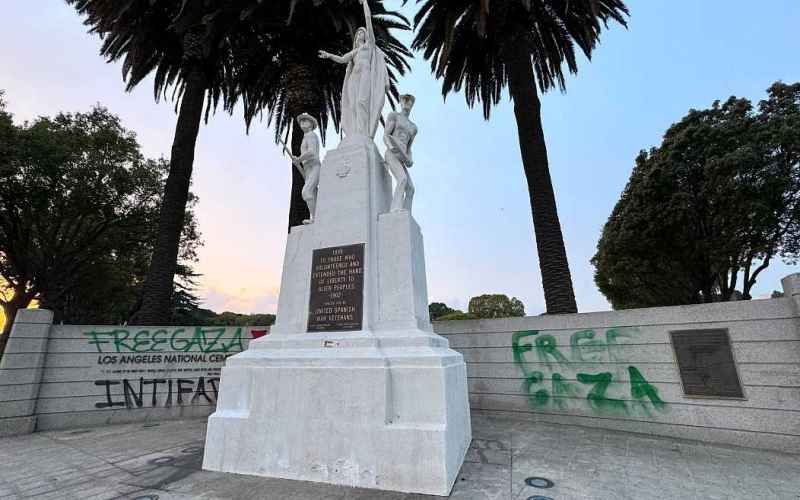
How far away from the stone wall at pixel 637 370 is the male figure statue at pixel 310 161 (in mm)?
4509

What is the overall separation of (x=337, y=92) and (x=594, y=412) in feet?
51.3

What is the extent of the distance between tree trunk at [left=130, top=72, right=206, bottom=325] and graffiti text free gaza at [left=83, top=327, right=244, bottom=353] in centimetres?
111

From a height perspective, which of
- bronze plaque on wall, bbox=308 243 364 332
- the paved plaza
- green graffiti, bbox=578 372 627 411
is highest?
bronze plaque on wall, bbox=308 243 364 332

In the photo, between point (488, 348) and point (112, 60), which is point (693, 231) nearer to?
point (488, 348)

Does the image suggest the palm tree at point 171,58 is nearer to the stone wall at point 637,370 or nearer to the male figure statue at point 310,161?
the male figure statue at point 310,161

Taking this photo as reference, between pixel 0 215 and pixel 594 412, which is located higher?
pixel 0 215

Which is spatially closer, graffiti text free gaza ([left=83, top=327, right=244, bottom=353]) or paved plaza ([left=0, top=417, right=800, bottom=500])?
paved plaza ([left=0, top=417, right=800, bottom=500])

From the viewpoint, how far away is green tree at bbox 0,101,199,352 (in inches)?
574

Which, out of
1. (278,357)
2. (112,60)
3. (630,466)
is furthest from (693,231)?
(112,60)

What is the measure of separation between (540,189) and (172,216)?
11.2m

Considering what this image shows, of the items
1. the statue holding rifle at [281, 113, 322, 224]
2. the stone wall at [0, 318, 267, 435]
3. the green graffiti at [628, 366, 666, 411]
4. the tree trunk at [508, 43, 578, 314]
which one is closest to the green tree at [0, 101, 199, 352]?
the stone wall at [0, 318, 267, 435]

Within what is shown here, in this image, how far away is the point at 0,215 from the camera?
49.2 ft

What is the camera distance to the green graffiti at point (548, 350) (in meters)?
7.37

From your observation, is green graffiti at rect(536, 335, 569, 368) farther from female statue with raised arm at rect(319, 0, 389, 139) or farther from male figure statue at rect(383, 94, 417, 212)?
female statue with raised arm at rect(319, 0, 389, 139)
